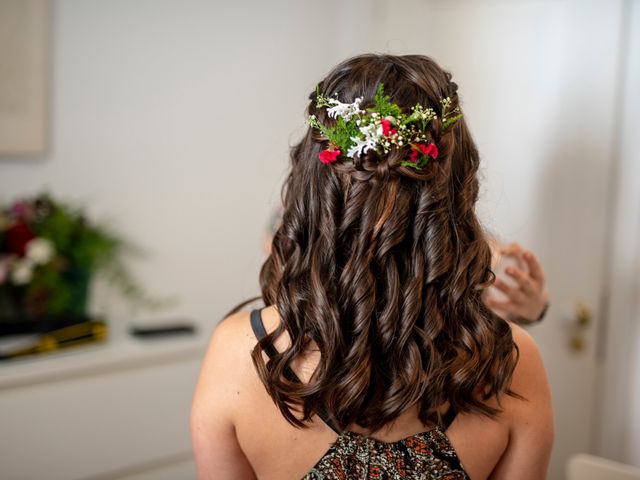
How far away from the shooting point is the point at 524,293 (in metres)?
1.68

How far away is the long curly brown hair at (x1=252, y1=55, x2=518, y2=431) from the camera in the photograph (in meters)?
1.06

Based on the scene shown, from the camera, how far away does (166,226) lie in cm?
287

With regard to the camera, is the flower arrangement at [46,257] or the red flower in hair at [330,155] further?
the flower arrangement at [46,257]

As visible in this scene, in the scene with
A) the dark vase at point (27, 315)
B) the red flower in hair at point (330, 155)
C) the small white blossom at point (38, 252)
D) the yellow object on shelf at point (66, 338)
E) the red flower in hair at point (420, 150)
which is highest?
the red flower in hair at point (420, 150)

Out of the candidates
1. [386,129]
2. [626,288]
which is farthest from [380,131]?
[626,288]

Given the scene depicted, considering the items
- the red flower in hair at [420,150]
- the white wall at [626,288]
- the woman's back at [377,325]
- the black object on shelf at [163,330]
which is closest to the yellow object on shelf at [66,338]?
the black object on shelf at [163,330]

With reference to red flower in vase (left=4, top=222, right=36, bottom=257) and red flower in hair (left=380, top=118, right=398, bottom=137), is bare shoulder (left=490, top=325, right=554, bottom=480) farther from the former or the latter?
red flower in vase (left=4, top=222, right=36, bottom=257)

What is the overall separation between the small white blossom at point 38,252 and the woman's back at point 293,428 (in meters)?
1.34

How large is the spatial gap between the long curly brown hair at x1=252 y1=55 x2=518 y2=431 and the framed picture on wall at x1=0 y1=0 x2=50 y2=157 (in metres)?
1.70

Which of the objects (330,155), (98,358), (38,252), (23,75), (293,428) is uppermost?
(23,75)

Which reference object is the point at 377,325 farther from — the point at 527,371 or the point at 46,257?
the point at 46,257

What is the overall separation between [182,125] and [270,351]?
195 cm

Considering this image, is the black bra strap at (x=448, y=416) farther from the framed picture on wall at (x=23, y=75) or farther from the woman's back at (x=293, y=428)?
the framed picture on wall at (x=23, y=75)

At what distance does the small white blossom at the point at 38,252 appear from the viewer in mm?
2268
